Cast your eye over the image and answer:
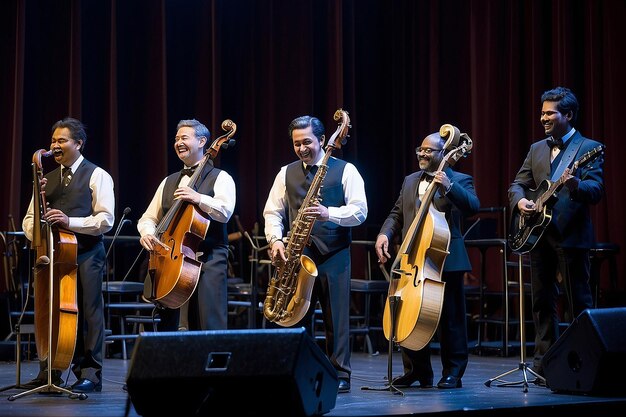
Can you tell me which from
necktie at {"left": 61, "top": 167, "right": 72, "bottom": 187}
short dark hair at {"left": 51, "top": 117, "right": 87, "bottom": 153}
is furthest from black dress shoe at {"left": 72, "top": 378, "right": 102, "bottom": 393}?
short dark hair at {"left": 51, "top": 117, "right": 87, "bottom": 153}

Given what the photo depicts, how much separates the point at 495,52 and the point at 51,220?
5.21 metres

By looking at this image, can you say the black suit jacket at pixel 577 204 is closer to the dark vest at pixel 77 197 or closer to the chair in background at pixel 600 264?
the chair in background at pixel 600 264

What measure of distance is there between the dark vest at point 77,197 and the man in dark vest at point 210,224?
0.33m

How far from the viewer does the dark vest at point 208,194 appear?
5.28 meters

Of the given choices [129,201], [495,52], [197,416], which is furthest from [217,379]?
[495,52]

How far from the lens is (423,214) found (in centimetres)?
505

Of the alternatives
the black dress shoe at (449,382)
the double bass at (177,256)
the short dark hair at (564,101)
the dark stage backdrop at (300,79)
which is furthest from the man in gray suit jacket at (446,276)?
the dark stage backdrop at (300,79)

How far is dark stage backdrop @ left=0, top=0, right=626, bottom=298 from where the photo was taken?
26.7 ft

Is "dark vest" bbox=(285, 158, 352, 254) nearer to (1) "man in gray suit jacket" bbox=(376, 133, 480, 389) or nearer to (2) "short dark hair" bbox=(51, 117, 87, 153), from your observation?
(1) "man in gray suit jacket" bbox=(376, 133, 480, 389)

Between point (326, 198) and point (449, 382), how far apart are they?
49.9 inches

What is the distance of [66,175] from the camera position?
17.8ft

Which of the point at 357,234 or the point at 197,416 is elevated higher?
the point at 357,234

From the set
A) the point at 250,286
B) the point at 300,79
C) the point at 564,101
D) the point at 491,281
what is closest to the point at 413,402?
the point at 564,101

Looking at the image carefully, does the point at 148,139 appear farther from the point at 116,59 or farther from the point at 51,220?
the point at 51,220
